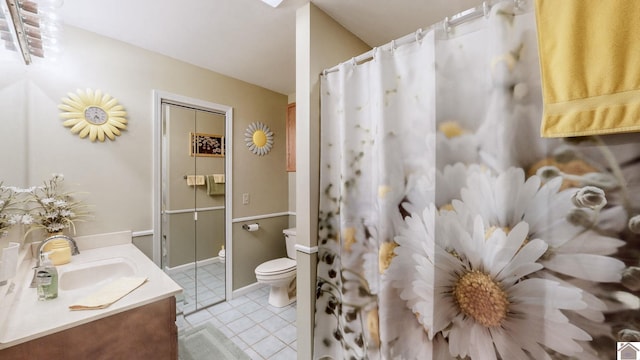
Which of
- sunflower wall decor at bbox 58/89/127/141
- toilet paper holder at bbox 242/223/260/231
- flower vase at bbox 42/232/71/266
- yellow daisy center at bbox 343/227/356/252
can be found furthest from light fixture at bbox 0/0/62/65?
toilet paper holder at bbox 242/223/260/231

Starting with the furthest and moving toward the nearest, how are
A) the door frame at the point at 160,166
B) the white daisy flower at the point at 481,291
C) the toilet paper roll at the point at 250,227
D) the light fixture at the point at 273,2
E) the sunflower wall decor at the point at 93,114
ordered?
the toilet paper roll at the point at 250,227 < the door frame at the point at 160,166 < the sunflower wall decor at the point at 93,114 < the light fixture at the point at 273,2 < the white daisy flower at the point at 481,291

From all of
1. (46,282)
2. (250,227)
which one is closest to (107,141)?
(46,282)

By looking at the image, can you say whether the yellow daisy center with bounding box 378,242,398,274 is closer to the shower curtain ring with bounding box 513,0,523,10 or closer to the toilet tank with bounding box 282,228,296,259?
the shower curtain ring with bounding box 513,0,523,10

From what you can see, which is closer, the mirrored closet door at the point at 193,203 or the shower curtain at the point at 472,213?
the shower curtain at the point at 472,213

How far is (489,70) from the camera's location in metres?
0.87

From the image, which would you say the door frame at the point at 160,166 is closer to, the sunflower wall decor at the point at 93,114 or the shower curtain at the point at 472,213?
the sunflower wall decor at the point at 93,114

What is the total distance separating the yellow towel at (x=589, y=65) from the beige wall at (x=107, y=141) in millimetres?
2470

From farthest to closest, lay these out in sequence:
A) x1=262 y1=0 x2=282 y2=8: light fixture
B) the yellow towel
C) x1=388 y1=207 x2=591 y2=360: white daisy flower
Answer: x1=262 y1=0 x2=282 y2=8: light fixture → x1=388 y1=207 x2=591 y2=360: white daisy flower → the yellow towel

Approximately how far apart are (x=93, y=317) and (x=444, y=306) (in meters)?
1.43

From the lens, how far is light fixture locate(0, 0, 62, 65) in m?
1.04

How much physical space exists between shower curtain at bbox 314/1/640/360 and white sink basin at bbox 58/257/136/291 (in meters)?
1.29

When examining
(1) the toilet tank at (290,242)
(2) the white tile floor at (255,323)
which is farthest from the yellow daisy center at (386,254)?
(1) the toilet tank at (290,242)

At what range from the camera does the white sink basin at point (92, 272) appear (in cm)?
130

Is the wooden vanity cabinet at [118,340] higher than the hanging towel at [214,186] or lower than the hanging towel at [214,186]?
lower
